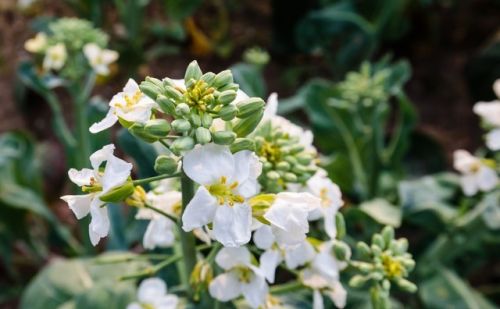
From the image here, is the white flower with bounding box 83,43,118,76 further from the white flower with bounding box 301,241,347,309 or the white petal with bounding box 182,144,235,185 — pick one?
the white petal with bounding box 182,144,235,185

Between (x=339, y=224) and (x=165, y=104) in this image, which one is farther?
(x=339, y=224)

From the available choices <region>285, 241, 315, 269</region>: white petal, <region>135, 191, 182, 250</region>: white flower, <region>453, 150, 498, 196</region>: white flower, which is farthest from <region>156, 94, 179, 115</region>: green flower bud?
<region>453, 150, 498, 196</region>: white flower

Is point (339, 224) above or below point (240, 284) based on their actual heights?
above

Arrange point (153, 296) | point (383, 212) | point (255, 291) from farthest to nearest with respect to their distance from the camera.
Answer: point (383, 212)
point (153, 296)
point (255, 291)

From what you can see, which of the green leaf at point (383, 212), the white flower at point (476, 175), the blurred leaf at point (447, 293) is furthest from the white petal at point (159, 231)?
the blurred leaf at point (447, 293)

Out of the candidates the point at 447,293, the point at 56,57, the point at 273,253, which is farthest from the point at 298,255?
the point at 56,57

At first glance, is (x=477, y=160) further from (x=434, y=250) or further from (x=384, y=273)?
(x=384, y=273)

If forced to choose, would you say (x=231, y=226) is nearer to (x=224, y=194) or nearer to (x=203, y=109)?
(x=224, y=194)

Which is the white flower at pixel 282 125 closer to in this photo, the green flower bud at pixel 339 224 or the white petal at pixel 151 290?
the green flower bud at pixel 339 224
